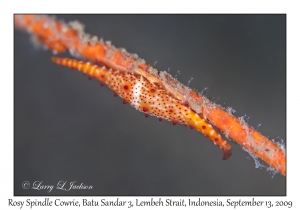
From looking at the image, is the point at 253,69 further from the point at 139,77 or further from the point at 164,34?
the point at 139,77

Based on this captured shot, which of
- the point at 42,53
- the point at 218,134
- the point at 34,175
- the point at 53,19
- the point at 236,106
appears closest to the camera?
the point at 218,134

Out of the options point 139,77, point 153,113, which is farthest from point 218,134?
point 139,77

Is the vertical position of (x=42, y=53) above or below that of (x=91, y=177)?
above

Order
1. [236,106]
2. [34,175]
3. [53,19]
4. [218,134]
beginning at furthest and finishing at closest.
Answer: [34,175]
[236,106]
[53,19]
[218,134]

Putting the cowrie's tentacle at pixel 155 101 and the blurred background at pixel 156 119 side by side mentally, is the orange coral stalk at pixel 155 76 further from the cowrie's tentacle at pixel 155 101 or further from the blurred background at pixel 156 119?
the blurred background at pixel 156 119

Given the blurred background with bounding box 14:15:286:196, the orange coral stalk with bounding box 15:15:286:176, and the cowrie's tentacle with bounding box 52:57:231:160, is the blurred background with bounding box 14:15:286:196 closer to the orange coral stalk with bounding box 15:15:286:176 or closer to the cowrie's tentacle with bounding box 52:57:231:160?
the orange coral stalk with bounding box 15:15:286:176

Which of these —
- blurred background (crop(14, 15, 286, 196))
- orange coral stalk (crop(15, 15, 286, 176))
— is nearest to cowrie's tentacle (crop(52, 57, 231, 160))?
orange coral stalk (crop(15, 15, 286, 176))
